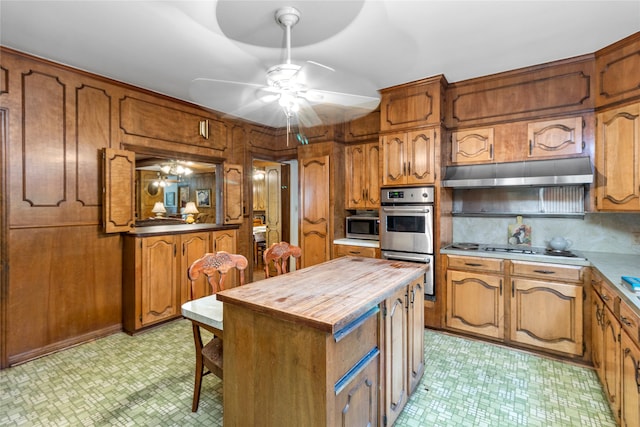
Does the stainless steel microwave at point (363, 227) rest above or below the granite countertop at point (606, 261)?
above

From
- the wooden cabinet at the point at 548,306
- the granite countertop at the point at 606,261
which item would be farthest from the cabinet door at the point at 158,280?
the wooden cabinet at the point at 548,306

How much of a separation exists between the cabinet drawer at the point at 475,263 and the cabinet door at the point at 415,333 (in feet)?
3.44

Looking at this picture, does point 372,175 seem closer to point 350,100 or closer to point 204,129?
point 350,100

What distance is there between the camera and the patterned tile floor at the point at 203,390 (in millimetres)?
1989

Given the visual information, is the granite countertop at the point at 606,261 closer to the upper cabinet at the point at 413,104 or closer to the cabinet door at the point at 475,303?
the cabinet door at the point at 475,303

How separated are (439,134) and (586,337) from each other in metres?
2.19

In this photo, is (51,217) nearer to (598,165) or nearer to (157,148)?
(157,148)

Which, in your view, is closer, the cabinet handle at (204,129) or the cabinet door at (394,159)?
the cabinet door at (394,159)

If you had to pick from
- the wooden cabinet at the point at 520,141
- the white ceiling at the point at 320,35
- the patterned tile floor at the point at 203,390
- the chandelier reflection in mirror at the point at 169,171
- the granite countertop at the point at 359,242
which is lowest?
the patterned tile floor at the point at 203,390

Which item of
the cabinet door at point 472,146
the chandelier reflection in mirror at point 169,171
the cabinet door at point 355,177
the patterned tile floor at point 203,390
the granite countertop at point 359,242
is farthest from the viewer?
the chandelier reflection in mirror at point 169,171

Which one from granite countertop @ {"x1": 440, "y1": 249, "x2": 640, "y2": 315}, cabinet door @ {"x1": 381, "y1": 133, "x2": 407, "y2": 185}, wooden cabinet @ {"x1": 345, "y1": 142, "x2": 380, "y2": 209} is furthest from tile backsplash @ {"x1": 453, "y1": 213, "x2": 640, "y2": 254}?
A: wooden cabinet @ {"x1": 345, "y1": 142, "x2": 380, "y2": 209}

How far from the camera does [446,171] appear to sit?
3.38 meters

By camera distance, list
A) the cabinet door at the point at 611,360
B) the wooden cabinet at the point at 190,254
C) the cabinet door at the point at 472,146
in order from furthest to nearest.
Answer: the wooden cabinet at the point at 190,254 → the cabinet door at the point at 472,146 → the cabinet door at the point at 611,360

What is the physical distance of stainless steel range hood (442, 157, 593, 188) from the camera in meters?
2.67
